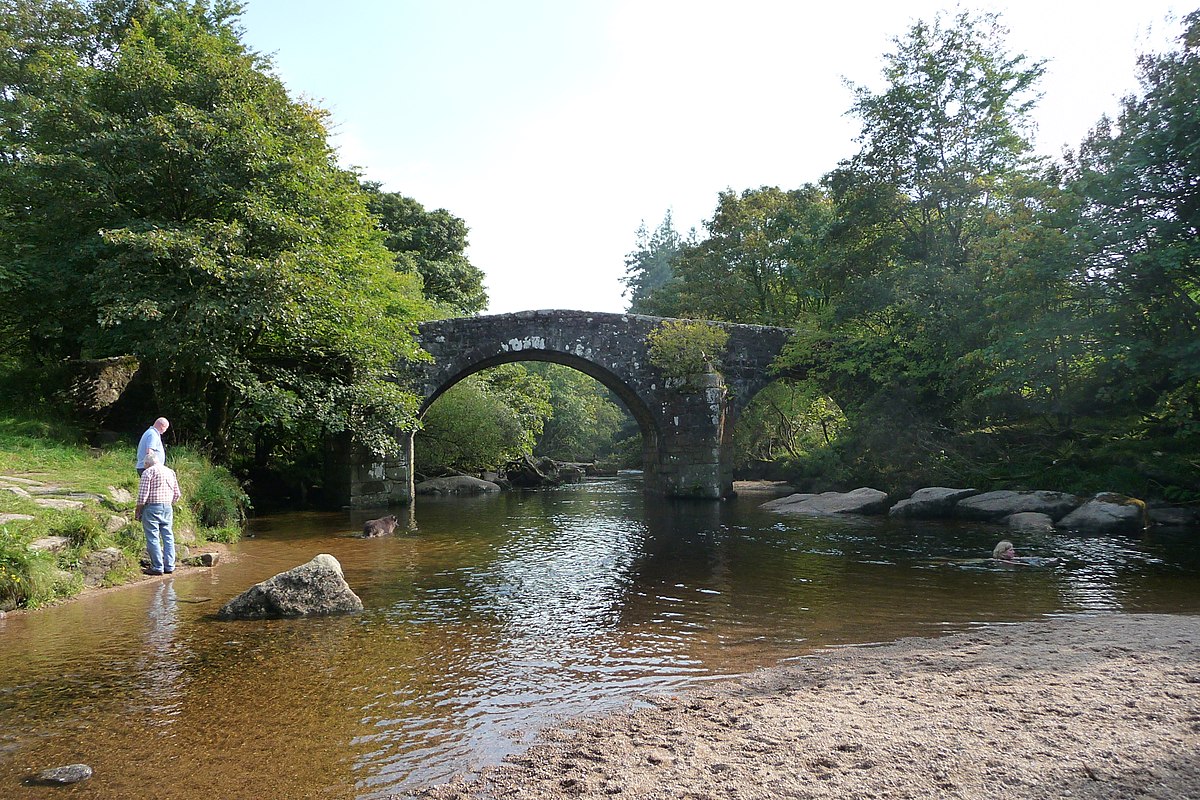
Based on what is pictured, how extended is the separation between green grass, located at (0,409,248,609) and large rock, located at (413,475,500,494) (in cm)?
1089

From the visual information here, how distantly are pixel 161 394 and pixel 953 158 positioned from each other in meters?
19.7

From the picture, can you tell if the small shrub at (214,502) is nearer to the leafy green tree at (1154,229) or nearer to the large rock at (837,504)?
the large rock at (837,504)

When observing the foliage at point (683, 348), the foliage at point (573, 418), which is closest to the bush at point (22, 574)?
→ the foliage at point (683, 348)

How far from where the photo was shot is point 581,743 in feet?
12.0

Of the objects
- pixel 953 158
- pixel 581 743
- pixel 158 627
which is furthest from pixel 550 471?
pixel 581 743

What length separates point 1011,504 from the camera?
46.0 ft

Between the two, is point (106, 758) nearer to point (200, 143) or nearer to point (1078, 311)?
point (200, 143)

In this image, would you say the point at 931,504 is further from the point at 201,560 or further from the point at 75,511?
the point at 75,511

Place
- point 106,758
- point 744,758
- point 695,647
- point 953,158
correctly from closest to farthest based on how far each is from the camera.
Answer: point 744,758
point 106,758
point 695,647
point 953,158

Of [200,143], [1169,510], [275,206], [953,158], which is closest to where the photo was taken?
[200,143]

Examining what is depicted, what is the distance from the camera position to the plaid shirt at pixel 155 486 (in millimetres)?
7711

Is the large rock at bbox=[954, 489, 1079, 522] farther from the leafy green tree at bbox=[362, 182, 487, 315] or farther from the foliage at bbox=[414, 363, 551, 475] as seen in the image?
the leafy green tree at bbox=[362, 182, 487, 315]

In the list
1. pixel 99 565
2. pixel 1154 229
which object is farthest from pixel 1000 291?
pixel 99 565

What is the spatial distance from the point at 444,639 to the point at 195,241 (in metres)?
7.67
